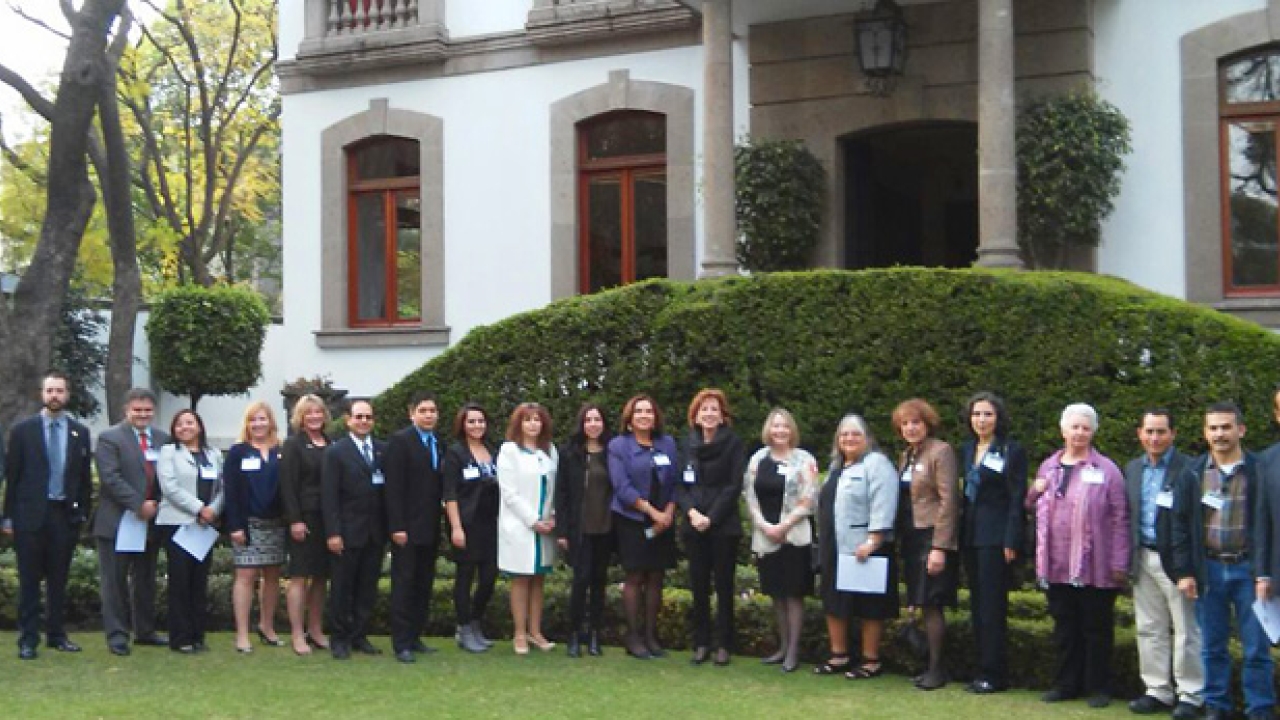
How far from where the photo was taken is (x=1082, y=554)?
941 cm

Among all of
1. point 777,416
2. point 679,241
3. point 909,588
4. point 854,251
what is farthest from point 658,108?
point 909,588

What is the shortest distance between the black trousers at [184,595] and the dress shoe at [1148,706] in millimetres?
6470

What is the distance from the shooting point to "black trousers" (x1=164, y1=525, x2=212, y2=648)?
1152cm

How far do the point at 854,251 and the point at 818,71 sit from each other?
2.01m

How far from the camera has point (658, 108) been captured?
61.1 feet

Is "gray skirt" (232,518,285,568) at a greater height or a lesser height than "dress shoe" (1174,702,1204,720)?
greater

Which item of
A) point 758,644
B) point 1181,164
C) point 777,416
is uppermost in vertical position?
point 1181,164

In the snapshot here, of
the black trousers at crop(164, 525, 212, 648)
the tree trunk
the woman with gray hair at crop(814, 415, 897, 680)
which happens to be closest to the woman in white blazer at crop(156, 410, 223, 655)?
the black trousers at crop(164, 525, 212, 648)

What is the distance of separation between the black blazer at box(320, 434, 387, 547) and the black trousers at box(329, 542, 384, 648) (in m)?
0.12

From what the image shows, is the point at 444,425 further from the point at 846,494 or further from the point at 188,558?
the point at 846,494

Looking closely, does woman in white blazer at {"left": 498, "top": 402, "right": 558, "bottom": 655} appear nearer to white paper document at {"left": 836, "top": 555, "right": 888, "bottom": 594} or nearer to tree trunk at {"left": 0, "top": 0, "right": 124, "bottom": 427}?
white paper document at {"left": 836, "top": 555, "right": 888, "bottom": 594}

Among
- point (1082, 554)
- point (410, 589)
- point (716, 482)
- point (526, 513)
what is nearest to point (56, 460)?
point (410, 589)

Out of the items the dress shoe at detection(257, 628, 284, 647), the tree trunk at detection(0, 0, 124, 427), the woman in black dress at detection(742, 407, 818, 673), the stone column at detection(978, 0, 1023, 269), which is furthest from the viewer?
the tree trunk at detection(0, 0, 124, 427)

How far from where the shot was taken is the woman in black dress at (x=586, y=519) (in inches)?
445
